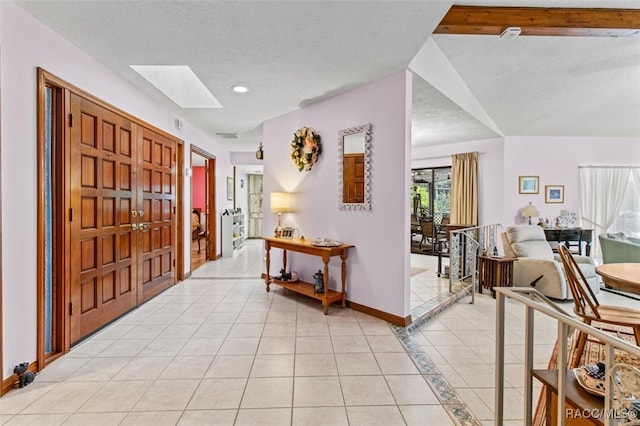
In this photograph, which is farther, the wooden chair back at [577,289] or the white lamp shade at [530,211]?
the white lamp shade at [530,211]

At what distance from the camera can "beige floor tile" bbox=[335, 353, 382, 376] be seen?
7.05 ft

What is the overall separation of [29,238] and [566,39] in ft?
16.9

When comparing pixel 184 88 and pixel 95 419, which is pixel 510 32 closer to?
pixel 184 88

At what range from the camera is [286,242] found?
3740 mm

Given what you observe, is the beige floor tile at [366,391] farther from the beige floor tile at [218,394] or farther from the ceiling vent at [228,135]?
the ceiling vent at [228,135]

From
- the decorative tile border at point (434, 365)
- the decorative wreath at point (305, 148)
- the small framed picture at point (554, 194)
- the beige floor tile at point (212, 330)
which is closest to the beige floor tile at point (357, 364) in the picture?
the decorative tile border at point (434, 365)

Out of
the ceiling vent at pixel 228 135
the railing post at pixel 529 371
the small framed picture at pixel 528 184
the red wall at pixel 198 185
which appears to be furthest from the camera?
the red wall at pixel 198 185

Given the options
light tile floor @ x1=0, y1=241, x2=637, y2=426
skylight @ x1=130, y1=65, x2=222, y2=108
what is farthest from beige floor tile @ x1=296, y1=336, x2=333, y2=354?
skylight @ x1=130, y1=65, x2=222, y2=108

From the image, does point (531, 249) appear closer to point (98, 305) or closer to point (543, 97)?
point (543, 97)

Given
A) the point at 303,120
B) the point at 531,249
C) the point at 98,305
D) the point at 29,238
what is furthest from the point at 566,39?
the point at 98,305

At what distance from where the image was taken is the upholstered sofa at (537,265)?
3848 mm

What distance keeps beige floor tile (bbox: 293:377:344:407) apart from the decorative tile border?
65cm

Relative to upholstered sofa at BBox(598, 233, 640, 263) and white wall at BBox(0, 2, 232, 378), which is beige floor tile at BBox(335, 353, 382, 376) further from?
upholstered sofa at BBox(598, 233, 640, 263)

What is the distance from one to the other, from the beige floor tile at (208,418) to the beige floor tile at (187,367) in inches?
15.4
